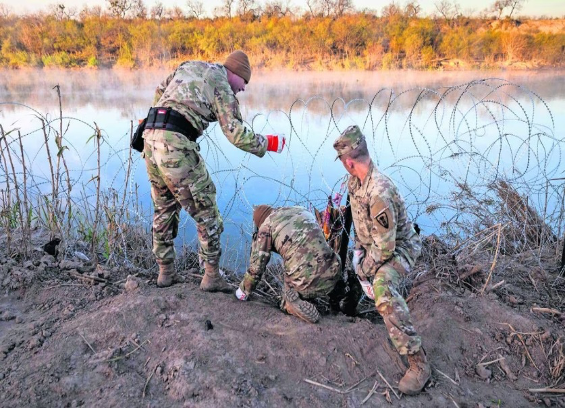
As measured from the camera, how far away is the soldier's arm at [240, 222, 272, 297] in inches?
125

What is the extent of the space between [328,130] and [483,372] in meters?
2.21

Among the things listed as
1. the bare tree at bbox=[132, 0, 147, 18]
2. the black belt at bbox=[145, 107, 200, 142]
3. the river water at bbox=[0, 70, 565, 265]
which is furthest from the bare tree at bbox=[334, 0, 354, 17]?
the black belt at bbox=[145, 107, 200, 142]

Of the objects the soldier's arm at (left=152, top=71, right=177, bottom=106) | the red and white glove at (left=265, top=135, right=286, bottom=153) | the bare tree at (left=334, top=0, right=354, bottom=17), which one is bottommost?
the red and white glove at (left=265, top=135, right=286, bottom=153)

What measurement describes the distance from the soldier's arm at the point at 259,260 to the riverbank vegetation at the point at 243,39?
40.6ft

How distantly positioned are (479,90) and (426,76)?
2.22 meters

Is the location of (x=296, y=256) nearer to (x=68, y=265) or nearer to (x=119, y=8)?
(x=68, y=265)

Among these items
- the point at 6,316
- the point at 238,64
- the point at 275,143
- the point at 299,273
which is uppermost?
the point at 238,64

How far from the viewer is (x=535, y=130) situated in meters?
4.09

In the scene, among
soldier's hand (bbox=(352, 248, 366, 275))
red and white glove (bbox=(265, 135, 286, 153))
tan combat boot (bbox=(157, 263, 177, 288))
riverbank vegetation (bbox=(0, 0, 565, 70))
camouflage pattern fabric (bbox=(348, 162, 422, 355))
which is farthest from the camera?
riverbank vegetation (bbox=(0, 0, 565, 70))

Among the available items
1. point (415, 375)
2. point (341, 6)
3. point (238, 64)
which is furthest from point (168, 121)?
point (341, 6)

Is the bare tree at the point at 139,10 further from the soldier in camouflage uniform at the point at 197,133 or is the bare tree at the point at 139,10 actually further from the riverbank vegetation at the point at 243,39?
the soldier in camouflage uniform at the point at 197,133

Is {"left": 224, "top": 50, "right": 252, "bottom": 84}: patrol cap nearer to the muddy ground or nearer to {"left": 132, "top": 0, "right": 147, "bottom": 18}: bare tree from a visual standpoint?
the muddy ground

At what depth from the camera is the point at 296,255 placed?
10.3ft

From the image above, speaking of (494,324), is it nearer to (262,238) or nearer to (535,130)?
(262,238)
